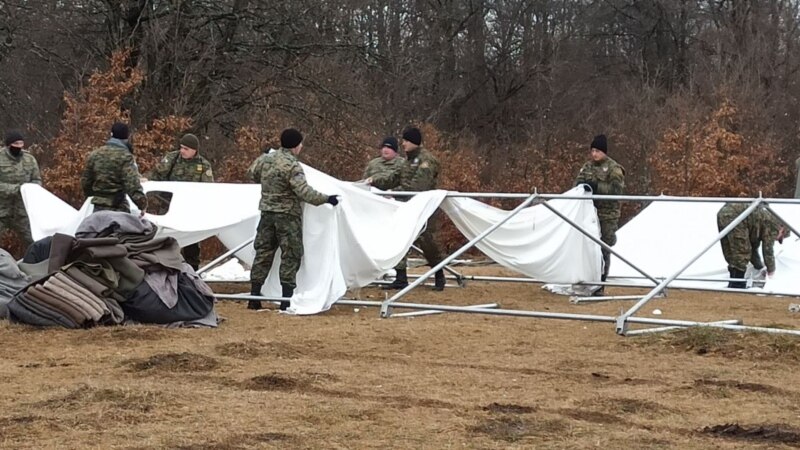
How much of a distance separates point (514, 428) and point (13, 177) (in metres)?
9.82

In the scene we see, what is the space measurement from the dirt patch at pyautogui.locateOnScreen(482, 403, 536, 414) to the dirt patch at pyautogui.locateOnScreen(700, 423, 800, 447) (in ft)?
3.23

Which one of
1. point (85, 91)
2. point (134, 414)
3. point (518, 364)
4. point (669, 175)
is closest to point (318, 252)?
point (518, 364)

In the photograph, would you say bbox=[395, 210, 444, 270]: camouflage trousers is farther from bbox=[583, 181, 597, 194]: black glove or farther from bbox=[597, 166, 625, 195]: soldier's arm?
bbox=[597, 166, 625, 195]: soldier's arm

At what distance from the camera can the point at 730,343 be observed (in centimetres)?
870

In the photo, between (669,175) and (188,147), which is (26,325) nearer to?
(188,147)

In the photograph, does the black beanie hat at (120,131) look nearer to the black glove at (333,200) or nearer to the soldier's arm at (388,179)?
the black glove at (333,200)

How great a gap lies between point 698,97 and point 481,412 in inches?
999

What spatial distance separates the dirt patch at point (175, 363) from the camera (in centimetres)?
759

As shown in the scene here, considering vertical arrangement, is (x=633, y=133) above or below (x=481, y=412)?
above

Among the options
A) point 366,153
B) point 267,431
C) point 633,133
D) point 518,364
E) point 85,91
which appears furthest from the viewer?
point 633,133

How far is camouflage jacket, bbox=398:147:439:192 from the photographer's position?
13.7 meters

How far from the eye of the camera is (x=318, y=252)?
10.9m

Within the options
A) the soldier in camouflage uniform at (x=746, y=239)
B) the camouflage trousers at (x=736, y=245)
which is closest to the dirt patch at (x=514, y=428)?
the soldier in camouflage uniform at (x=746, y=239)

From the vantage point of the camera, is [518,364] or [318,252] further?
[318,252]
